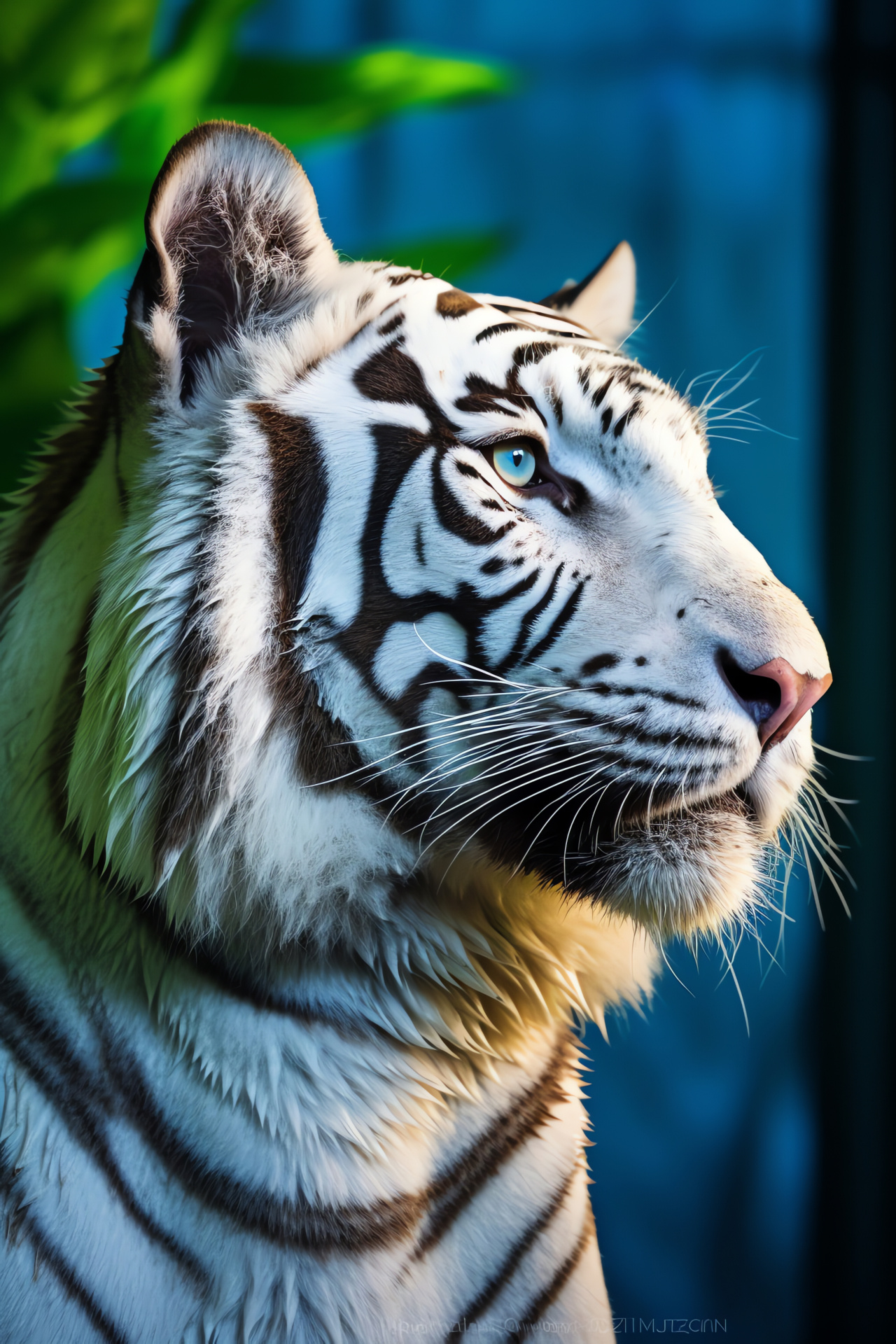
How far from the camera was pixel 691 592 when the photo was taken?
420mm

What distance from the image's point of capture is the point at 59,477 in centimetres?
55

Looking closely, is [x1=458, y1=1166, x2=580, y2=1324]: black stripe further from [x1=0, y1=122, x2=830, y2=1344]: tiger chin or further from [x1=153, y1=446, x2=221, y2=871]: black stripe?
[x1=153, y1=446, x2=221, y2=871]: black stripe

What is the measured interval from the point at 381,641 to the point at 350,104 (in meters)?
0.59

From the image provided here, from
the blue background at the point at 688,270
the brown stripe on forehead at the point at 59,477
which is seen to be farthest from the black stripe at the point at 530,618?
the blue background at the point at 688,270

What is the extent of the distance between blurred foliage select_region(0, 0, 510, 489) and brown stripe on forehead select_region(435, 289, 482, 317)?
1.24 feet

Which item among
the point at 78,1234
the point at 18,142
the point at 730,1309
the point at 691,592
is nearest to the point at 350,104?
the point at 18,142

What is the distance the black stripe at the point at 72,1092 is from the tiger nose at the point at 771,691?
0.35m

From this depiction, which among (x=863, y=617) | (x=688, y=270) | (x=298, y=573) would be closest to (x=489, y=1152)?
(x=298, y=573)

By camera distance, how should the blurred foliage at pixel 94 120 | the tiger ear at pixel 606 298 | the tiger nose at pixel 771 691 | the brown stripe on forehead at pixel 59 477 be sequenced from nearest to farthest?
the tiger nose at pixel 771 691, the brown stripe on forehead at pixel 59 477, the tiger ear at pixel 606 298, the blurred foliage at pixel 94 120

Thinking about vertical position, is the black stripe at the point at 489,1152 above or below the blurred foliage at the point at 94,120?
below

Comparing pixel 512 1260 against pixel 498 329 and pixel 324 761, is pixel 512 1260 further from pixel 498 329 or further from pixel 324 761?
pixel 498 329

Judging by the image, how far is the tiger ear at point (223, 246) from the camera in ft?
1.41

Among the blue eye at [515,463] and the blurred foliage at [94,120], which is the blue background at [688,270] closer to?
the blurred foliage at [94,120]

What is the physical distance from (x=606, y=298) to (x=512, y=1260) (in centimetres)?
59
